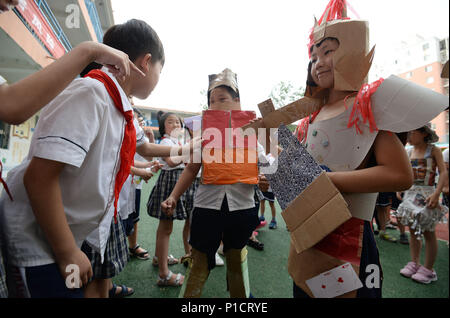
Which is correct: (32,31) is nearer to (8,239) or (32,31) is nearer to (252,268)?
(8,239)

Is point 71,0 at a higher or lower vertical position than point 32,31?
higher

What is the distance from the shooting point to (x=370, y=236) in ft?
2.92

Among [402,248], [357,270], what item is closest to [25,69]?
[357,270]

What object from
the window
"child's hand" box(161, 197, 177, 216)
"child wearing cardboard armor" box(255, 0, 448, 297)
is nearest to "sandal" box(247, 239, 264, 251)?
"child's hand" box(161, 197, 177, 216)

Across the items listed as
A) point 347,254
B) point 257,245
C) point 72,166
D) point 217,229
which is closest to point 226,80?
point 217,229

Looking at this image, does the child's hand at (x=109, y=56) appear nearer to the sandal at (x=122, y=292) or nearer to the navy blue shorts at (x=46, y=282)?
the navy blue shorts at (x=46, y=282)

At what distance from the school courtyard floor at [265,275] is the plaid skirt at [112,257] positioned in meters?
0.89

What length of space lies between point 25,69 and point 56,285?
4.56 metres

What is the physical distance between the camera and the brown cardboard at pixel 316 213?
2.41ft

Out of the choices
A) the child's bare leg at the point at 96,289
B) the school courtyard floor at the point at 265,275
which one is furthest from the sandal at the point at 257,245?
the child's bare leg at the point at 96,289

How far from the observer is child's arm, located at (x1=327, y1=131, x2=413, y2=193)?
0.79m

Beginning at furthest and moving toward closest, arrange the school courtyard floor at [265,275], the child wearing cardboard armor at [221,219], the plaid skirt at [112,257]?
the school courtyard floor at [265,275]
the child wearing cardboard armor at [221,219]
the plaid skirt at [112,257]

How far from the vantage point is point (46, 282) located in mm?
633

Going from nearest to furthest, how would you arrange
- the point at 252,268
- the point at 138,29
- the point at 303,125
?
the point at 138,29
the point at 303,125
the point at 252,268
